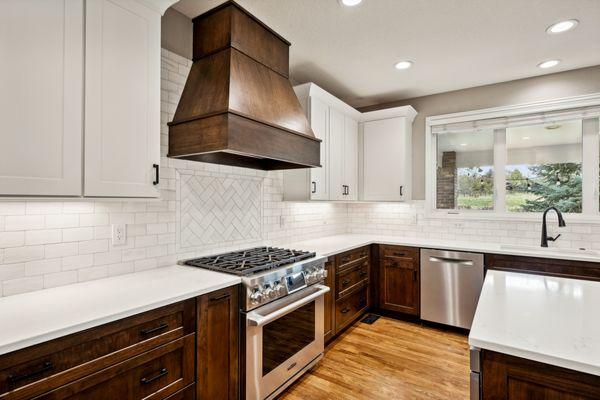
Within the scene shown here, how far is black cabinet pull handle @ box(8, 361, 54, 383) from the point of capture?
3.67ft

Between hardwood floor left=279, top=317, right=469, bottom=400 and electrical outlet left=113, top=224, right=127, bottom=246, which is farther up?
electrical outlet left=113, top=224, right=127, bottom=246

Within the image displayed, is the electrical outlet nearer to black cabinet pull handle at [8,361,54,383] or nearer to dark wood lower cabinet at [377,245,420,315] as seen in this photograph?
black cabinet pull handle at [8,361,54,383]

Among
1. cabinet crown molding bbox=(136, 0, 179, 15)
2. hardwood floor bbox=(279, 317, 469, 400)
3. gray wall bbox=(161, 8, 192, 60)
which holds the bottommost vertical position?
hardwood floor bbox=(279, 317, 469, 400)

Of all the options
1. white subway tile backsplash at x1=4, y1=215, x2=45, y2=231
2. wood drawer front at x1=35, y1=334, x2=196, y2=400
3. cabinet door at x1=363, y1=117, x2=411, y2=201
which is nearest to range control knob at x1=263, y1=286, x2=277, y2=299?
wood drawer front at x1=35, y1=334, x2=196, y2=400

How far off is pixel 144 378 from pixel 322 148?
Answer: 2470mm

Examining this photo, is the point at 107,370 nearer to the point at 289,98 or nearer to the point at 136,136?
the point at 136,136

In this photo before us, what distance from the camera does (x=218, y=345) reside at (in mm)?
1841

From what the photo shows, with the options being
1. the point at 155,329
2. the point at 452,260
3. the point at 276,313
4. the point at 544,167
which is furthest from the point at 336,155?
the point at 155,329

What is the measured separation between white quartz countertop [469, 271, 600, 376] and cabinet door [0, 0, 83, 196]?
185 cm

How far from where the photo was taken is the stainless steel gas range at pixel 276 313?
1.98 meters

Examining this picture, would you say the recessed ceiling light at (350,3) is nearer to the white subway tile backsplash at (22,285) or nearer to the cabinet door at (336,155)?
the cabinet door at (336,155)

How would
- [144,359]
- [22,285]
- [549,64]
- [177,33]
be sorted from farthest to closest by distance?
[549,64]
[177,33]
[22,285]
[144,359]

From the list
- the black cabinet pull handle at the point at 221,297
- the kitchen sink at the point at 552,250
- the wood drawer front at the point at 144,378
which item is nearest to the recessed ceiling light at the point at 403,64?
the kitchen sink at the point at 552,250

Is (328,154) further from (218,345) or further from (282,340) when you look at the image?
(218,345)
